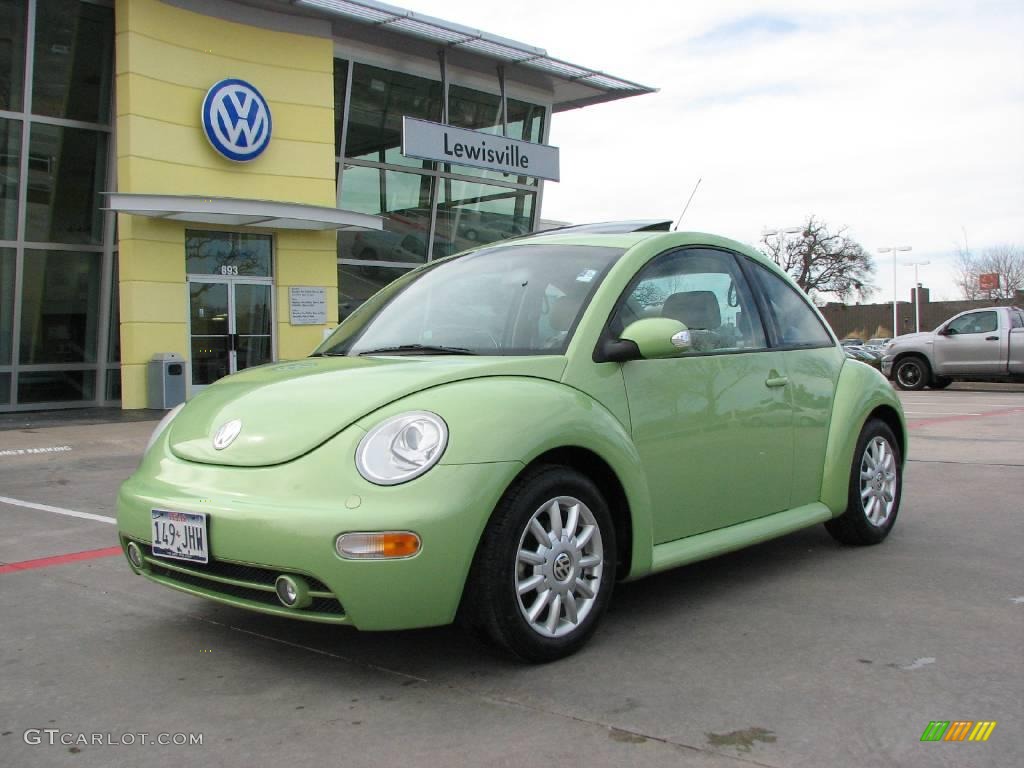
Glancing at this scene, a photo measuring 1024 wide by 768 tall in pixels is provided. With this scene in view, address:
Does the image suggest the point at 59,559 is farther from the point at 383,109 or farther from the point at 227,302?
the point at 383,109

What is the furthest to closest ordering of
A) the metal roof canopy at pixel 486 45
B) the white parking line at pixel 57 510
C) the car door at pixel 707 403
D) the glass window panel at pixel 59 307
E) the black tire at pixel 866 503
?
the metal roof canopy at pixel 486 45
the glass window panel at pixel 59 307
the white parking line at pixel 57 510
the black tire at pixel 866 503
the car door at pixel 707 403

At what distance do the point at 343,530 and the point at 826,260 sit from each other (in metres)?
61.4

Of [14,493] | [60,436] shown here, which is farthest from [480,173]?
[14,493]

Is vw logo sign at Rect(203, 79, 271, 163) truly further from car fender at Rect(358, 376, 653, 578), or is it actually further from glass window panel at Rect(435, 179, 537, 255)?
car fender at Rect(358, 376, 653, 578)

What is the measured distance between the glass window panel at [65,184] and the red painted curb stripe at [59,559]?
12763mm

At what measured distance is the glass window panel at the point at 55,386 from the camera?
54.5 feet

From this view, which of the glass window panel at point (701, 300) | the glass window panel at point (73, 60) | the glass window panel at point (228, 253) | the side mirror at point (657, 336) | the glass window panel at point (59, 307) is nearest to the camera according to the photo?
the side mirror at point (657, 336)

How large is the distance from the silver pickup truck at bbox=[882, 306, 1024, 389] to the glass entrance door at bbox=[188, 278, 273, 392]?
1290cm

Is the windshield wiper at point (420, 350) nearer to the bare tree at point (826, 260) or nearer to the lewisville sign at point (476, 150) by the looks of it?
the lewisville sign at point (476, 150)

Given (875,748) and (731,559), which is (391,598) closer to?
(875,748)

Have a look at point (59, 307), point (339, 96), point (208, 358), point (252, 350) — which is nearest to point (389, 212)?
point (339, 96)

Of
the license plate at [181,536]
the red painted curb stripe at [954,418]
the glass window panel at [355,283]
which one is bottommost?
the license plate at [181,536]

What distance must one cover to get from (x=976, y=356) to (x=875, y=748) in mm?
19725

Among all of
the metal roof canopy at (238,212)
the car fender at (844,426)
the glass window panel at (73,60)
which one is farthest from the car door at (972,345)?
the car fender at (844,426)
